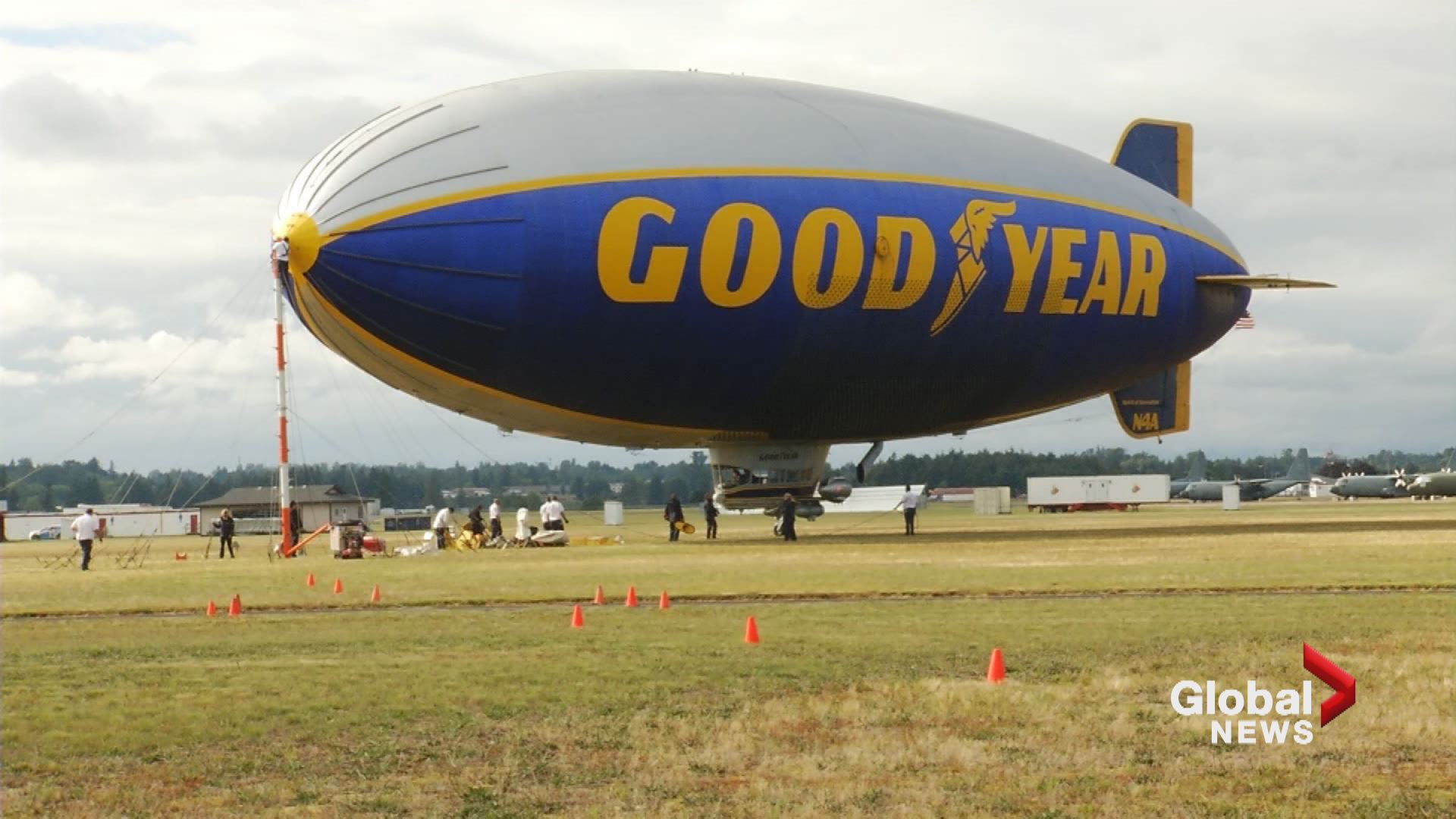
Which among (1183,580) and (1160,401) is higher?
(1160,401)

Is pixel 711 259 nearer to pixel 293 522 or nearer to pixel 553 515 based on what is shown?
pixel 553 515

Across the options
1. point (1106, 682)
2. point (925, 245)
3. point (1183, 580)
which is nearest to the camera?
point (1106, 682)

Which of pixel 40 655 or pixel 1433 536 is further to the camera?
pixel 1433 536

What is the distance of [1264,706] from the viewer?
580 inches

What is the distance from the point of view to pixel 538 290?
35156 millimetres

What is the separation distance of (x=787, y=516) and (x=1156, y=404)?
12395 mm

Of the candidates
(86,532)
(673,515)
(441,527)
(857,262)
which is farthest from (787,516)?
(86,532)

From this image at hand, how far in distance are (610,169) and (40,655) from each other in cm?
1795

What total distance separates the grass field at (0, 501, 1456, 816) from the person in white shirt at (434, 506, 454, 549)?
2282cm

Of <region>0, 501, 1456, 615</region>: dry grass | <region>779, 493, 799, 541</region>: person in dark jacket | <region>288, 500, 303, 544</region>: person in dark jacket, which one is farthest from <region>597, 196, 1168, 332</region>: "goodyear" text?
<region>288, 500, 303, 544</region>: person in dark jacket

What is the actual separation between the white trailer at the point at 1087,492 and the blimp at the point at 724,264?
7227 centimetres

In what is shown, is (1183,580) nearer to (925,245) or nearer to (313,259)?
(925,245)

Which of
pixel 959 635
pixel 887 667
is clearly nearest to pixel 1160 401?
pixel 959 635

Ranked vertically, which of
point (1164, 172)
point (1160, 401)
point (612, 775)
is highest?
point (1164, 172)
